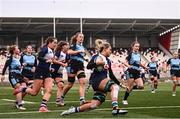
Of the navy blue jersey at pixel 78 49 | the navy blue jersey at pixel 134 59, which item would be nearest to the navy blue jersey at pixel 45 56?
the navy blue jersey at pixel 78 49

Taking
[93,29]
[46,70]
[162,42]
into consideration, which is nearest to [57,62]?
[46,70]

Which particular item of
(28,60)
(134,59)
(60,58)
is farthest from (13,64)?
(134,59)

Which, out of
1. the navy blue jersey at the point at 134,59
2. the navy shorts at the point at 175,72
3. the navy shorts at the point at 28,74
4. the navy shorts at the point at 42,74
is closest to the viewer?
the navy shorts at the point at 42,74

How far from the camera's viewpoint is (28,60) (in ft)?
64.8

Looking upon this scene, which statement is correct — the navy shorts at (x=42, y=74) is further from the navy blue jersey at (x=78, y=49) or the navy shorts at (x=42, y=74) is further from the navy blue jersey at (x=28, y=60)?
the navy blue jersey at (x=28, y=60)

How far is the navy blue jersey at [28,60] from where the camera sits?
19391 millimetres

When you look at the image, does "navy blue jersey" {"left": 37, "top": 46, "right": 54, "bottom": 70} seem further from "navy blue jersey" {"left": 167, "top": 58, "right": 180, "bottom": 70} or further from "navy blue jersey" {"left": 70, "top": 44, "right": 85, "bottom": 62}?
"navy blue jersey" {"left": 167, "top": 58, "right": 180, "bottom": 70}

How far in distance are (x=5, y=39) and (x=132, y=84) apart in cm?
5455

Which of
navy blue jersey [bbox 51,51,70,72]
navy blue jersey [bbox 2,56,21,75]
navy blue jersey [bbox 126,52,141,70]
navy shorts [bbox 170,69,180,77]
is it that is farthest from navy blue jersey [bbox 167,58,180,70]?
navy blue jersey [bbox 2,56,21,75]

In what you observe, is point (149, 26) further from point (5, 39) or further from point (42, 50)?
point (42, 50)

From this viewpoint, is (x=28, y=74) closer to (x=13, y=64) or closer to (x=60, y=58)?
(x=13, y=64)

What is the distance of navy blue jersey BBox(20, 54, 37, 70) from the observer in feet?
63.6
